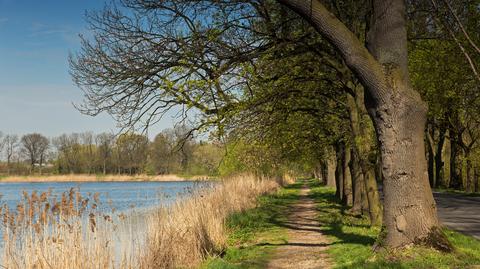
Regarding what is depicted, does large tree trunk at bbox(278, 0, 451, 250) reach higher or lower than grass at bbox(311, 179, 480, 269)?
higher

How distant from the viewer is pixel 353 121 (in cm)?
1360

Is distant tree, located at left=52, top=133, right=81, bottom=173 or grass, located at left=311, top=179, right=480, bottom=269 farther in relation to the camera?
distant tree, located at left=52, top=133, right=81, bottom=173

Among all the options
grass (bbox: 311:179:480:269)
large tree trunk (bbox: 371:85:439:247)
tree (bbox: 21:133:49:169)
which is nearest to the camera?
grass (bbox: 311:179:480:269)

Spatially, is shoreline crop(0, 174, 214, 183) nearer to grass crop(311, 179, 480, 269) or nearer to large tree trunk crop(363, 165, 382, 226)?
large tree trunk crop(363, 165, 382, 226)

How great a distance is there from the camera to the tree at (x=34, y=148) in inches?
3263

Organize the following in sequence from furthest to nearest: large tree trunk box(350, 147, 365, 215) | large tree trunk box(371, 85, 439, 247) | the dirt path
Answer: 1. large tree trunk box(350, 147, 365, 215)
2. the dirt path
3. large tree trunk box(371, 85, 439, 247)

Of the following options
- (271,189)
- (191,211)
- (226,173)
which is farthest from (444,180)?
(191,211)

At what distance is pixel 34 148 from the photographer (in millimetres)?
83562

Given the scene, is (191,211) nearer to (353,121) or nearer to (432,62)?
(353,121)

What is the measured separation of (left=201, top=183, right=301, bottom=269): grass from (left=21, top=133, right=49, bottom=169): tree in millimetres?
73811

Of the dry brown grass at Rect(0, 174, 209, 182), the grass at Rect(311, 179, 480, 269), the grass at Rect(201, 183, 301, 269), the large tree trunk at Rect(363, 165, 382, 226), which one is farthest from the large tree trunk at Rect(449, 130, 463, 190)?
the dry brown grass at Rect(0, 174, 209, 182)

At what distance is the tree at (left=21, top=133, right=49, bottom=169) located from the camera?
82.9 meters

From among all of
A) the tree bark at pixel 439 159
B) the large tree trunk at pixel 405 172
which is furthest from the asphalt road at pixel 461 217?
the tree bark at pixel 439 159

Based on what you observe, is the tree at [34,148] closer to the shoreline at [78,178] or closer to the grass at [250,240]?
the shoreline at [78,178]
